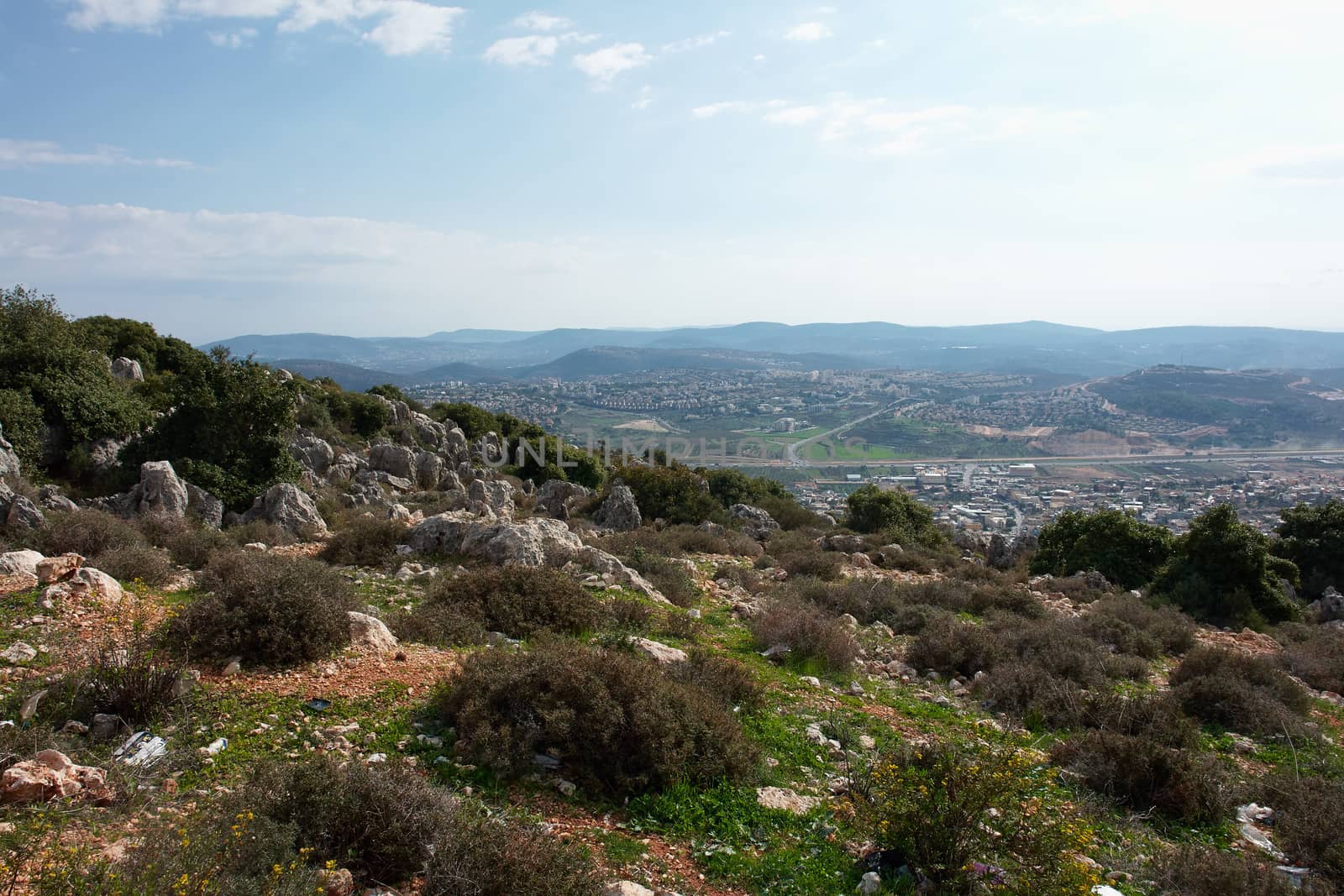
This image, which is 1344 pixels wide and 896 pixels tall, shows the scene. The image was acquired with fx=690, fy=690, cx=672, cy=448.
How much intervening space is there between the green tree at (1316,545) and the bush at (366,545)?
20.4 meters

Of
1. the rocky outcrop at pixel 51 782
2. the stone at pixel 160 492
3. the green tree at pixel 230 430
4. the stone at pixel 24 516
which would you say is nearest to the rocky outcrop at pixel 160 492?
the stone at pixel 160 492

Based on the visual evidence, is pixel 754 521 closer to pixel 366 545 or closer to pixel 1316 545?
pixel 366 545

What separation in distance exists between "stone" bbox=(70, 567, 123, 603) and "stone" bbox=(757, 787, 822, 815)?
701 centimetres

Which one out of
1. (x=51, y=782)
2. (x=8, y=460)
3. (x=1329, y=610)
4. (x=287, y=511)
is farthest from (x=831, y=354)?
(x=51, y=782)

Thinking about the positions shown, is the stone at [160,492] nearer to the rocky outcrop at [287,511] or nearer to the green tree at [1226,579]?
the rocky outcrop at [287,511]

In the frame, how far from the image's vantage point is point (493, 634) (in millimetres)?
8164

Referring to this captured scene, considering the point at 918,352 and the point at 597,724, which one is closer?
the point at 597,724

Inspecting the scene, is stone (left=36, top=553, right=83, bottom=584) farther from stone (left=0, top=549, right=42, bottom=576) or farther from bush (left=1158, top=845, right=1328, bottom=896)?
bush (left=1158, top=845, right=1328, bottom=896)

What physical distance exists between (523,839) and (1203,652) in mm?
9197

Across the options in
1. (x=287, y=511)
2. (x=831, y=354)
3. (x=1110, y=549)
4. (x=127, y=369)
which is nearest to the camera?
(x=287, y=511)

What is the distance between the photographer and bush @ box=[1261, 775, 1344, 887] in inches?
185

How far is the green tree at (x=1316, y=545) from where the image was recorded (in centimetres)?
1652

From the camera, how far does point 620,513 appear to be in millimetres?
19438

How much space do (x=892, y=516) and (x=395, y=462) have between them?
16378mm
